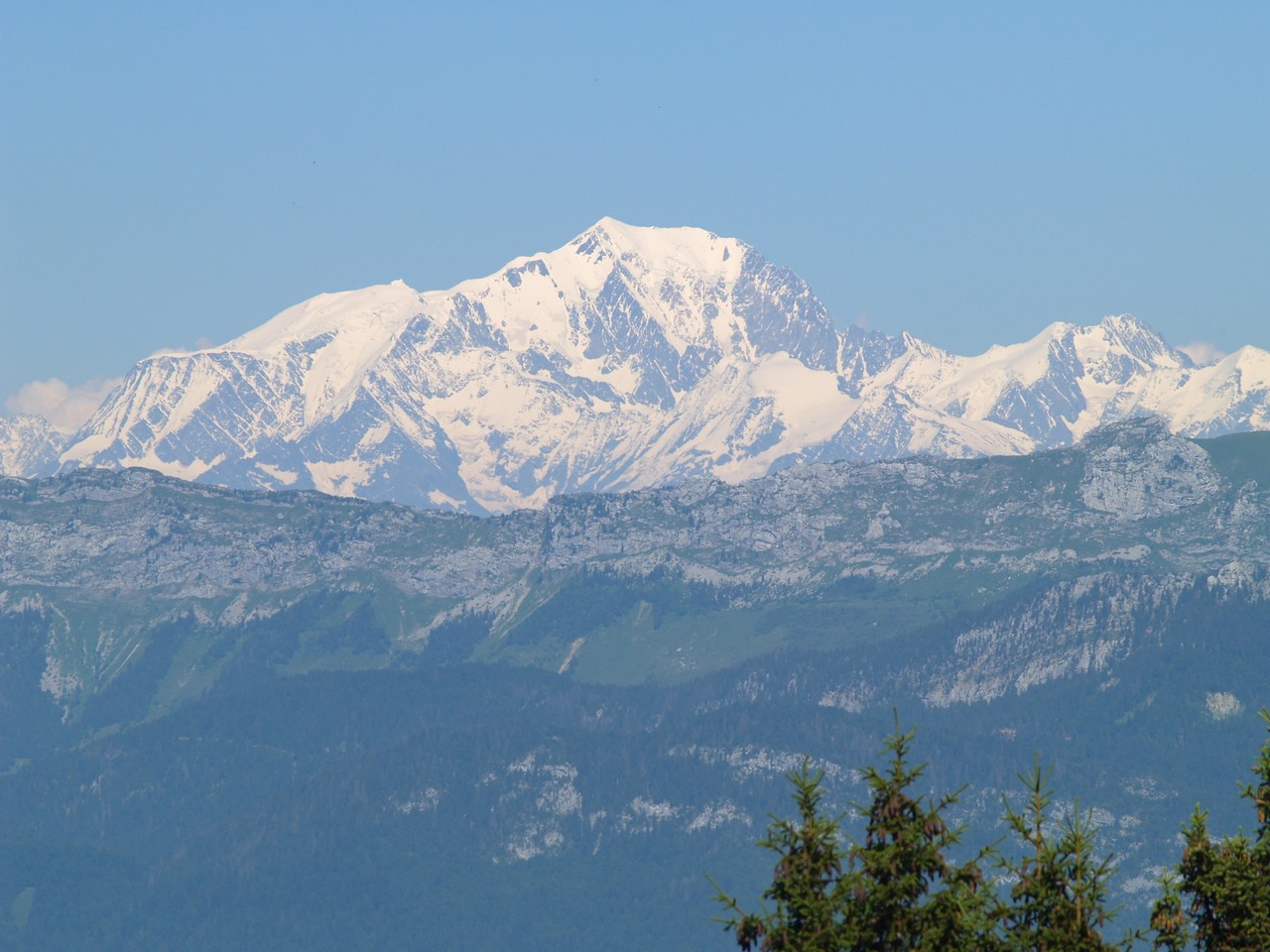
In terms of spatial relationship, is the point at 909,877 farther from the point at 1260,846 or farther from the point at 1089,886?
the point at 1260,846

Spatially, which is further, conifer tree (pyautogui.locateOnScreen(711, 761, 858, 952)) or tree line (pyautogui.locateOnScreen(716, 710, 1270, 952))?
conifer tree (pyautogui.locateOnScreen(711, 761, 858, 952))

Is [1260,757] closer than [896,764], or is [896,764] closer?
[896,764]

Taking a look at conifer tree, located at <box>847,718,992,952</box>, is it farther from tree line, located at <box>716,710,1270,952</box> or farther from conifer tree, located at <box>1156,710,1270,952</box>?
conifer tree, located at <box>1156,710,1270,952</box>

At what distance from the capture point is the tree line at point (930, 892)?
70.1 m

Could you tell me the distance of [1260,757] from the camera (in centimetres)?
7644

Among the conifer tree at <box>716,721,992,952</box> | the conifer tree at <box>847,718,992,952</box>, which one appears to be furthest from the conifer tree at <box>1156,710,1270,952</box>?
the conifer tree at <box>716,721,992,952</box>

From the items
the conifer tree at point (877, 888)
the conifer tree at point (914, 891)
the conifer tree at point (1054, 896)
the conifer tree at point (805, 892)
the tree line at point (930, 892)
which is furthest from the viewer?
the conifer tree at point (1054, 896)

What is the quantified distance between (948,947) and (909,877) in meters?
2.48

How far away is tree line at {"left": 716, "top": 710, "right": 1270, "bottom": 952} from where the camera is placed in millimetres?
70125

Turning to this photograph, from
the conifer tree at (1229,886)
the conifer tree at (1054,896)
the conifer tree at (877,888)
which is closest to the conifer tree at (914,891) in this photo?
the conifer tree at (877,888)

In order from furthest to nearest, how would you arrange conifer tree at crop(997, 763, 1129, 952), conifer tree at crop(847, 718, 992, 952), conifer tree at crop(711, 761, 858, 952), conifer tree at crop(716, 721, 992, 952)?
conifer tree at crop(997, 763, 1129, 952) → conifer tree at crop(711, 761, 858, 952) → conifer tree at crop(716, 721, 992, 952) → conifer tree at crop(847, 718, 992, 952)

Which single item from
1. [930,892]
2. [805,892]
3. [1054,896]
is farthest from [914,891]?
[1054,896]

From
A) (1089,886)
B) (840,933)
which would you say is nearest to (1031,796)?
(1089,886)

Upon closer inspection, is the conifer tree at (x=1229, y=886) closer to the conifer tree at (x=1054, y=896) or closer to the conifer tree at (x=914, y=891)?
the conifer tree at (x=1054, y=896)
